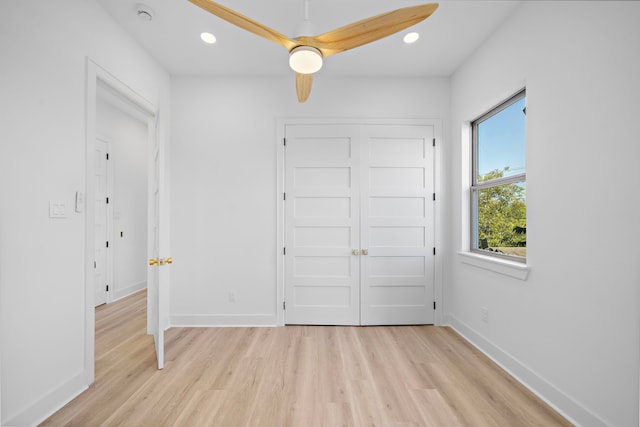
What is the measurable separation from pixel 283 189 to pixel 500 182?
2037 millimetres

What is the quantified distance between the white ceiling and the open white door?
2.60 feet

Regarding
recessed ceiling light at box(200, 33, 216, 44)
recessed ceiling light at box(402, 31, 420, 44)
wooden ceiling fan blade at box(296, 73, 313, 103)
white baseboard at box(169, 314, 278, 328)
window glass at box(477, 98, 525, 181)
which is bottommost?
white baseboard at box(169, 314, 278, 328)

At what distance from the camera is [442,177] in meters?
3.11

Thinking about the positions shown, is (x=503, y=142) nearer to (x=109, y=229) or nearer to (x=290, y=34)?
(x=290, y=34)

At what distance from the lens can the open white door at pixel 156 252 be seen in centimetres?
215

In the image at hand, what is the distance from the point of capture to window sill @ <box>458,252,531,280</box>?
6.62 ft

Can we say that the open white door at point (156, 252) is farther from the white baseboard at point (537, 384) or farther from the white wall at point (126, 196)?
the white baseboard at point (537, 384)

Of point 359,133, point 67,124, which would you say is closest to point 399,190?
point 359,133

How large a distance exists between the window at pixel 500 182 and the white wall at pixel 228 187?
4.68ft

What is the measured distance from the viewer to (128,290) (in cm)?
427

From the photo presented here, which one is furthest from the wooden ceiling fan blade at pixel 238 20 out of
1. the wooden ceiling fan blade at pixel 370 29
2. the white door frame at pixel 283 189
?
the white door frame at pixel 283 189

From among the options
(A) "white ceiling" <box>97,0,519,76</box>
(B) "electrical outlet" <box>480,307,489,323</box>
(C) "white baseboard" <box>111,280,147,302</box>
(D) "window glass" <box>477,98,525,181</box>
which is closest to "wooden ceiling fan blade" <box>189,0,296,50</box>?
(A) "white ceiling" <box>97,0,519,76</box>

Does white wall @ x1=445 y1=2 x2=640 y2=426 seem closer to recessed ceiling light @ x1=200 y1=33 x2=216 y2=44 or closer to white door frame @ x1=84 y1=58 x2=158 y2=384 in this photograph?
recessed ceiling light @ x1=200 y1=33 x2=216 y2=44

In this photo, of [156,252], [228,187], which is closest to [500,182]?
[228,187]
